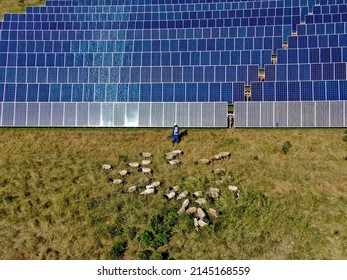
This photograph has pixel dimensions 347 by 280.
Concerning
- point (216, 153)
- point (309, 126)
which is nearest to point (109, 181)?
point (216, 153)

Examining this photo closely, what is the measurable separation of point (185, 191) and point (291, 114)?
40.3 feet

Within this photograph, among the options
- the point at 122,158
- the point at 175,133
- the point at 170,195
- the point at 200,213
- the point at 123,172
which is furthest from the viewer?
the point at 175,133

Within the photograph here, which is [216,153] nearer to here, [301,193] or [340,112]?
[301,193]

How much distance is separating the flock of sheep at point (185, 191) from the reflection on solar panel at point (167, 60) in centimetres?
435

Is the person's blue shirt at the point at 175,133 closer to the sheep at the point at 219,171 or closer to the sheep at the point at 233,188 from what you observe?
the sheep at the point at 219,171

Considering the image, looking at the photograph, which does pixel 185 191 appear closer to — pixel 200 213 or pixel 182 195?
pixel 182 195

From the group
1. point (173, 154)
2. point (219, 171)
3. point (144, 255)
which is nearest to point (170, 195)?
point (219, 171)

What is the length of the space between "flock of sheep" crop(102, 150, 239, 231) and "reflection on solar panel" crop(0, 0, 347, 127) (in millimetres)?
4353

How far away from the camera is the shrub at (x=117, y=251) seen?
72.6 feet

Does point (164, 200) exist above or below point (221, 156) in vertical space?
below

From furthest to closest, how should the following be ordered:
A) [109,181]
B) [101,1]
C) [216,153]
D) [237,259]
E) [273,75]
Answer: [101,1] → [273,75] → [216,153] → [109,181] → [237,259]

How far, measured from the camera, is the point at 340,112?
1262 inches

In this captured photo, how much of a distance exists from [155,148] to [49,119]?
1022 centimetres

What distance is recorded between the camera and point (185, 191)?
87.4ft
